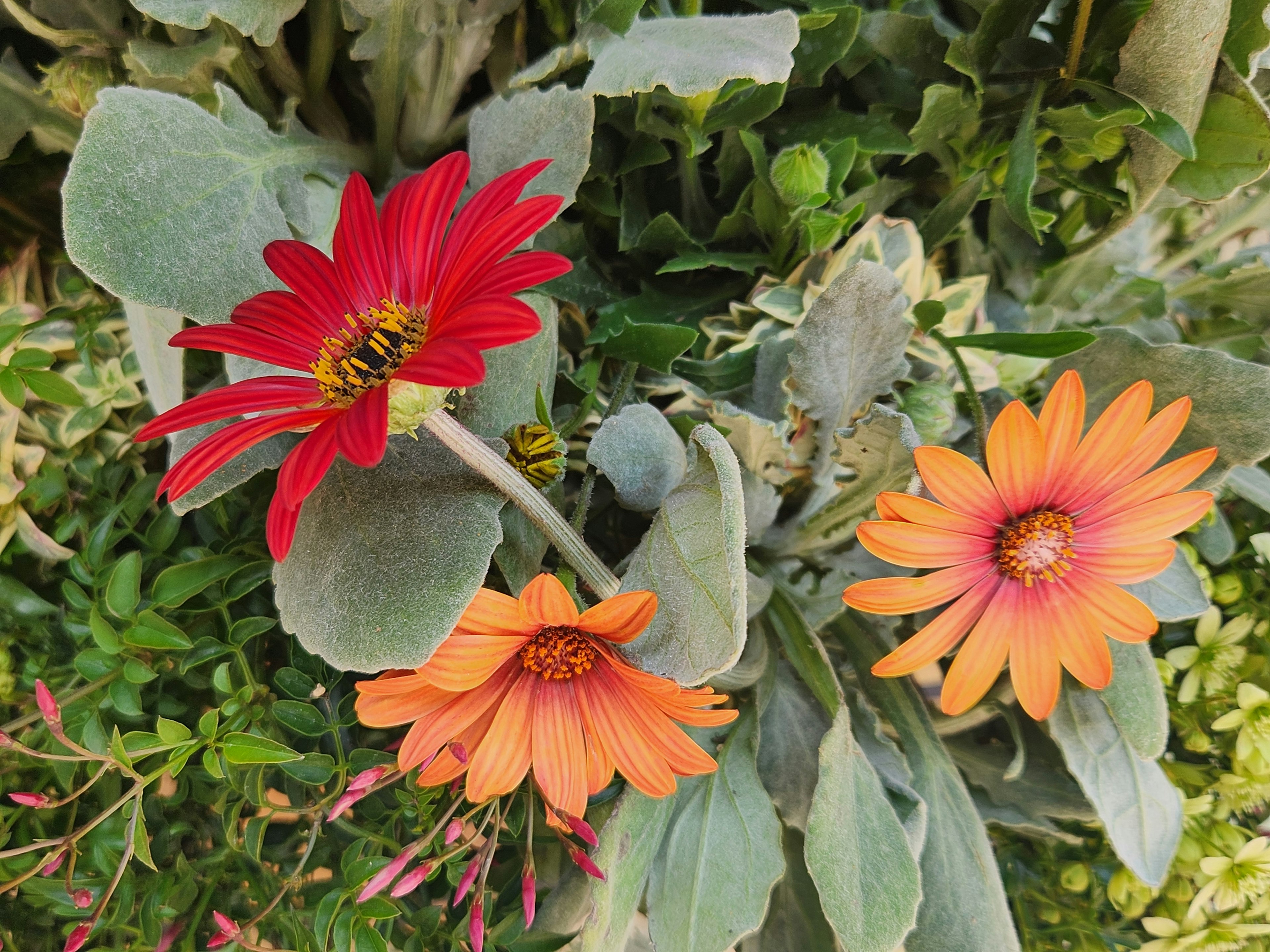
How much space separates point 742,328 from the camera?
1.86 feet

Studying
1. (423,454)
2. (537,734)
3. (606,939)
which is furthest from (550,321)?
(606,939)

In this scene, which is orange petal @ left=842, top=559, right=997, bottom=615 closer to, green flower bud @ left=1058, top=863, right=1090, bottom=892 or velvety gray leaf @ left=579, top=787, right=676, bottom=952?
velvety gray leaf @ left=579, top=787, right=676, bottom=952

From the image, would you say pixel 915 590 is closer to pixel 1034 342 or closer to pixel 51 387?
pixel 1034 342

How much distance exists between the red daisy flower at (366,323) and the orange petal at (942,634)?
0.81ft

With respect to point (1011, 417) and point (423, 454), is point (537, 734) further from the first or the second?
point (1011, 417)

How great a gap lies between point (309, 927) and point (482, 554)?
278 millimetres

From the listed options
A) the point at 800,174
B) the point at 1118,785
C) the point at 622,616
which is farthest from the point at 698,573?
the point at 1118,785

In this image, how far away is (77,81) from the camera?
0.48 m

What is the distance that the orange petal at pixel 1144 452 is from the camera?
0.40m

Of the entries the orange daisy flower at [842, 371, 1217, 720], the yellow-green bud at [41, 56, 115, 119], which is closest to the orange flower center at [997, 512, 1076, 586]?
the orange daisy flower at [842, 371, 1217, 720]

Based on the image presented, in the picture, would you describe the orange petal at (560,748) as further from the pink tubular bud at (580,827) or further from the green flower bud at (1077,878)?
the green flower bud at (1077,878)

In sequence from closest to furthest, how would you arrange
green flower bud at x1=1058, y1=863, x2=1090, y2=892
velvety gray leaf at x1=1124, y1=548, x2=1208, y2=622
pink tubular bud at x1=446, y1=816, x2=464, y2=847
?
pink tubular bud at x1=446, y1=816, x2=464, y2=847 → velvety gray leaf at x1=1124, y1=548, x2=1208, y2=622 → green flower bud at x1=1058, y1=863, x2=1090, y2=892

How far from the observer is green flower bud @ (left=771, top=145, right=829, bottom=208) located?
0.46 metres

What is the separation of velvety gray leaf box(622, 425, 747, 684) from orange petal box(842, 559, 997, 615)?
7cm
